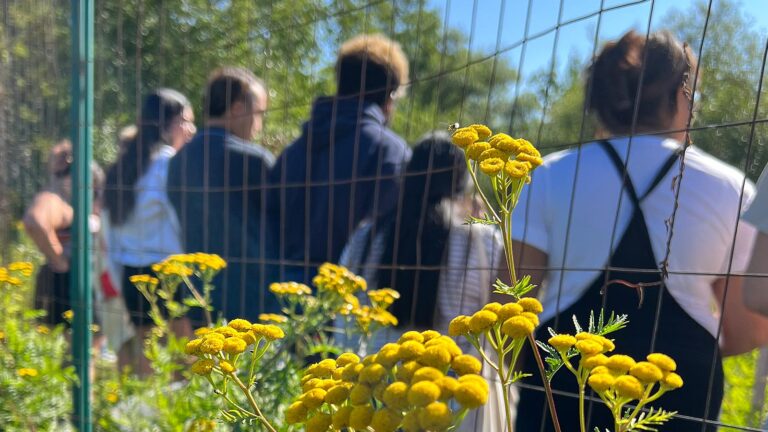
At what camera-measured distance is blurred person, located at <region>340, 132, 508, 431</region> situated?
7.23 feet

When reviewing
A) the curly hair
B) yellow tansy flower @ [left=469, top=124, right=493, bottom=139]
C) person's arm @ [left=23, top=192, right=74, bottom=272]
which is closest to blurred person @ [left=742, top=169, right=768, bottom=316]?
yellow tansy flower @ [left=469, top=124, right=493, bottom=139]

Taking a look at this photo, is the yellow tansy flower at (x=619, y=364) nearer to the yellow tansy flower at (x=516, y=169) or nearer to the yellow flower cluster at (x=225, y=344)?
the yellow tansy flower at (x=516, y=169)

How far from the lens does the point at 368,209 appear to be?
101 inches

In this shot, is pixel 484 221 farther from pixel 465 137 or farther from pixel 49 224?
pixel 49 224

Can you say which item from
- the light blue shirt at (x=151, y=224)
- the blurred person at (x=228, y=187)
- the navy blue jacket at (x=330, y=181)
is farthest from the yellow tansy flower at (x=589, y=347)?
the light blue shirt at (x=151, y=224)

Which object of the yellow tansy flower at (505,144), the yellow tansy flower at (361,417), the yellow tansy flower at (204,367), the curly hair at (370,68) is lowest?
the yellow tansy flower at (204,367)

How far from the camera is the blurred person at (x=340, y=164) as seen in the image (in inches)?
102

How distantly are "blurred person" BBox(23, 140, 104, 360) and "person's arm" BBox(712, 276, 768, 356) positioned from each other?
2.73 m

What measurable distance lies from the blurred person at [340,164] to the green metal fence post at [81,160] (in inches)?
27.2

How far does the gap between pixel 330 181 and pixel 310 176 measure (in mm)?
185

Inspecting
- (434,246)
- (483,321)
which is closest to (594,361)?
(483,321)

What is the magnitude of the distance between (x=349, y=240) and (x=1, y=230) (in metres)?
2.06

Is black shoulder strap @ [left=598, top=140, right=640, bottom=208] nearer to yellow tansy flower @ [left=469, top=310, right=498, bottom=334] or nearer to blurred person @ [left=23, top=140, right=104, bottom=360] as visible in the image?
yellow tansy flower @ [left=469, top=310, right=498, bottom=334]

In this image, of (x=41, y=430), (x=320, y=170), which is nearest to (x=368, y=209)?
(x=320, y=170)
